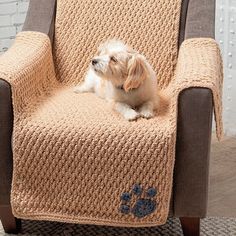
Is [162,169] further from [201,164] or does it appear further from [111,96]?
[111,96]

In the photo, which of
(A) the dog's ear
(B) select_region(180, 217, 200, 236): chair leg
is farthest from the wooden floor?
(A) the dog's ear

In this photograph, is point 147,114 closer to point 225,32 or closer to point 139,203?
point 139,203

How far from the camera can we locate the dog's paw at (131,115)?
1841 millimetres

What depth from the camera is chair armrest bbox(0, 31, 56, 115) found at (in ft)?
6.07

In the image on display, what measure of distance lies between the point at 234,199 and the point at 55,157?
0.84 meters

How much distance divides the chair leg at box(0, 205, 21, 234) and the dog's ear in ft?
1.90

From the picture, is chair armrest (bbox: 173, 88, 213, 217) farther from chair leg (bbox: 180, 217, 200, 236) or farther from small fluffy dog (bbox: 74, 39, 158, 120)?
small fluffy dog (bbox: 74, 39, 158, 120)

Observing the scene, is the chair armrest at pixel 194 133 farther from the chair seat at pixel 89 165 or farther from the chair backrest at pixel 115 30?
the chair backrest at pixel 115 30

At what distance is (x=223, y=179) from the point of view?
2.46m

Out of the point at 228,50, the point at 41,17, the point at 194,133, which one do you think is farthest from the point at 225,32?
the point at 194,133

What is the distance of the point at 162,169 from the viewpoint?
1749mm

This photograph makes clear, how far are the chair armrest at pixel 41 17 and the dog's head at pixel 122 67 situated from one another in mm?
434

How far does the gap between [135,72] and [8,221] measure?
0.67m

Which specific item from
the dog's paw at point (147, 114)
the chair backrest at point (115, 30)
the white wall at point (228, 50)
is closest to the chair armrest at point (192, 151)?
the dog's paw at point (147, 114)
